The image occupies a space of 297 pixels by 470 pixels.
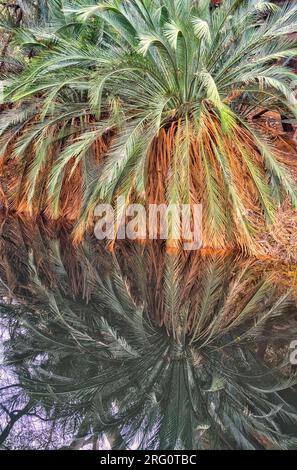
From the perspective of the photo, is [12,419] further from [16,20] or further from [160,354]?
[16,20]

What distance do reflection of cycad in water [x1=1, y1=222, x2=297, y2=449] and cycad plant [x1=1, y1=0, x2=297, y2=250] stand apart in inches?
63.5

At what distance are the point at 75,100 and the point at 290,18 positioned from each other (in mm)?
4900

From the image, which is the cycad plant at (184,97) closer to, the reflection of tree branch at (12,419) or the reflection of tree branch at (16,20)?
the reflection of tree branch at (16,20)

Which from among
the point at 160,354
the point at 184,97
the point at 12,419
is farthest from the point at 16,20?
the point at 12,419

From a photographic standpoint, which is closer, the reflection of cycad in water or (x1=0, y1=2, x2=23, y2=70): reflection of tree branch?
the reflection of cycad in water

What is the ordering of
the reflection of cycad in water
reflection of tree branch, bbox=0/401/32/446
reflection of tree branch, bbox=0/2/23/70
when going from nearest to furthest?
reflection of tree branch, bbox=0/401/32/446, the reflection of cycad in water, reflection of tree branch, bbox=0/2/23/70

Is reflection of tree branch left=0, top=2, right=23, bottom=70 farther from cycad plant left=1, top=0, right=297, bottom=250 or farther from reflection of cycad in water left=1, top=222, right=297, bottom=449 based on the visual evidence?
reflection of cycad in water left=1, top=222, right=297, bottom=449

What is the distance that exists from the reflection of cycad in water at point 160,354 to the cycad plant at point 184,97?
1.61 meters

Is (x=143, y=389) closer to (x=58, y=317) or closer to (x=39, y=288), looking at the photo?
(x=58, y=317)

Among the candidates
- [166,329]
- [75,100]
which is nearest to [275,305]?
[166,329]

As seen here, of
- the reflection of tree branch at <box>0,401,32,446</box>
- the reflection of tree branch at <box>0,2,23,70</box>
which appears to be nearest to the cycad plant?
the reflection of tree branch at <box>0,2,23,70</box>

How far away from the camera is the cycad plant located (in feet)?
29.9

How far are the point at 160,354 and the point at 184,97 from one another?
597 cm

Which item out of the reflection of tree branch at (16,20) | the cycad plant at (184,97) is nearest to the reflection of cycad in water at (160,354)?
the cycad plant at (184,97)
